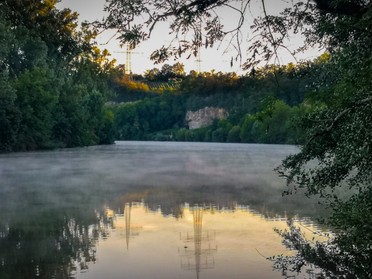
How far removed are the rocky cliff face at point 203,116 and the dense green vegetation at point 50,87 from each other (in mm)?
66836

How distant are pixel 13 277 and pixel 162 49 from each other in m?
4.16

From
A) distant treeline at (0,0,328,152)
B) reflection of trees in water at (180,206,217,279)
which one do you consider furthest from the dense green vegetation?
reflection of trees in water at (180,206,217,279)

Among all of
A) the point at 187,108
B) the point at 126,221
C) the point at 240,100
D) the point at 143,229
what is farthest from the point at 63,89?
the point at 187,108

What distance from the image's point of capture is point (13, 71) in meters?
63.0

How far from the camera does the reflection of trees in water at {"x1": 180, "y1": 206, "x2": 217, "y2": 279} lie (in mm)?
8414

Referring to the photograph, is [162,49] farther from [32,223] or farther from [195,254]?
[32,223]

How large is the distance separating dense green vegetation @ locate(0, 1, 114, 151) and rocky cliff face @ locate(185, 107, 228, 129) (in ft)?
219

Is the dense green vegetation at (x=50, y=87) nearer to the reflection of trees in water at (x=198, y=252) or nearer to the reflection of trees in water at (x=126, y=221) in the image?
the reflection of trees in water at (x=126, y=221)

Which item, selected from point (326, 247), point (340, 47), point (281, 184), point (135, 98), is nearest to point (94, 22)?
point (340, 47)

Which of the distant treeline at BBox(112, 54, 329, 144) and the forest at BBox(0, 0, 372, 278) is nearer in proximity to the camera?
the forest at BBox(0, 0, 372, 278)

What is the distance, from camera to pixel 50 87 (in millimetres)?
63969

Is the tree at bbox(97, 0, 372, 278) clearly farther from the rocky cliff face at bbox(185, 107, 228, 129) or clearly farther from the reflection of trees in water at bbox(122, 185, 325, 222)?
the rocky cliff face at bbox(185, 107, 228, 129)

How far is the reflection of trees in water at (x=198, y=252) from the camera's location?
8.41m

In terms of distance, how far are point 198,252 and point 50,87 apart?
5745 centimetres
